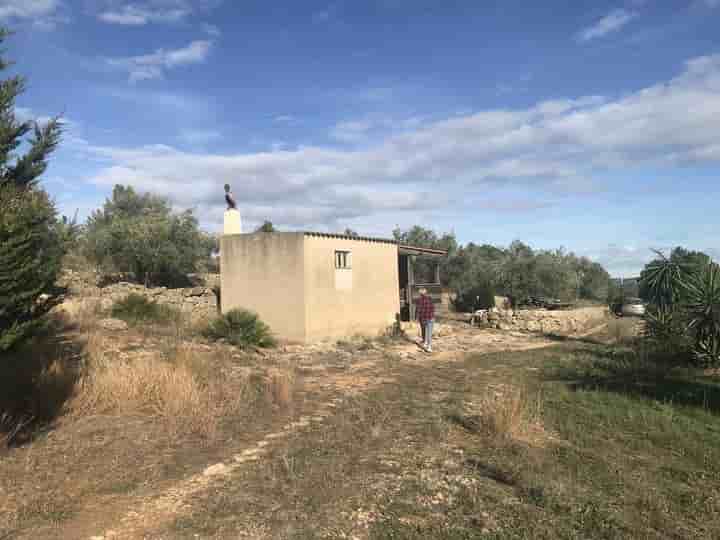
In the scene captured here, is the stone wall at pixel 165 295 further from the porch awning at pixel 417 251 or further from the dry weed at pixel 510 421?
the dry weed at pixel 510 421

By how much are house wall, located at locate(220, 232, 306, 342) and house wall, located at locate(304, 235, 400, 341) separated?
11.1 inches

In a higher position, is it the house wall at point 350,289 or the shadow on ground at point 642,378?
the house wall at point 350,289

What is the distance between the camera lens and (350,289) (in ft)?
53.3

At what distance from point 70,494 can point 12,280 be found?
186cm

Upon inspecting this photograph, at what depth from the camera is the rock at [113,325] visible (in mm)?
12422

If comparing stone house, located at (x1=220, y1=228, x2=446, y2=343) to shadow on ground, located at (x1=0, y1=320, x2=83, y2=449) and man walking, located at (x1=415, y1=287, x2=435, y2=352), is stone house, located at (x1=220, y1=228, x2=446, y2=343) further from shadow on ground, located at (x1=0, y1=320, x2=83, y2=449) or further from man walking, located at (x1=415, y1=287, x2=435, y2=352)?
shadow on ground, located at (x1=0, y1=320, x2=83, y2=449)

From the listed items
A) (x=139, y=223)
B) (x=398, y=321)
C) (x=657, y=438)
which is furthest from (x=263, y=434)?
(x=139, y=223)

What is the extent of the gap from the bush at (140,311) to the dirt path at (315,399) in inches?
200

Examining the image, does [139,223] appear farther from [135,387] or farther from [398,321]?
[135,387]

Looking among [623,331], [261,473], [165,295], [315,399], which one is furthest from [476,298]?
[261,473]

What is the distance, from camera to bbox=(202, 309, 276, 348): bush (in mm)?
12938

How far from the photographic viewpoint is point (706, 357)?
1038cm

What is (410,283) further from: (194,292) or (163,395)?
(163,395)

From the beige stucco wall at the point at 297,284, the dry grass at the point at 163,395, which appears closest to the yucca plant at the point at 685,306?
the beige stucco wall at the point at 297,284
